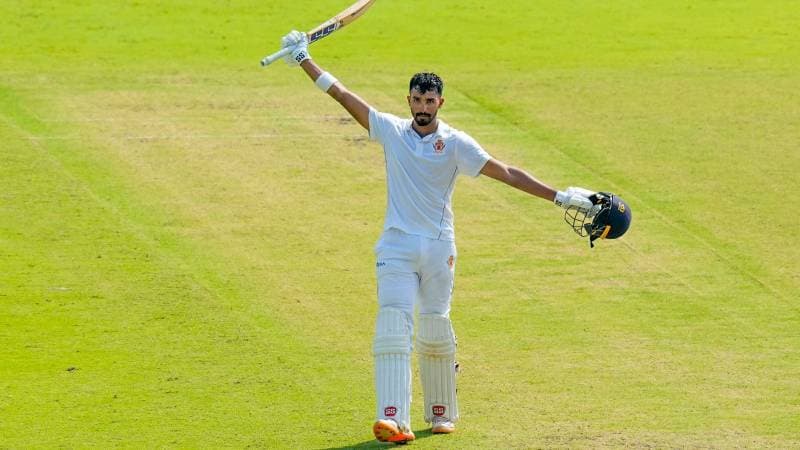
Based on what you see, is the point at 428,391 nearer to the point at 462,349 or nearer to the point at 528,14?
the point at 462,349

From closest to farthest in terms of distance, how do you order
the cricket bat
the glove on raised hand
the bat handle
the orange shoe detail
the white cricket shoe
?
1. the orange shoe detail
2. the white cricket shoe
3. the bat handle
4. the glove on raised hand
5. the cricket bat

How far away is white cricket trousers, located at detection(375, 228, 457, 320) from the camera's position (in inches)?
428

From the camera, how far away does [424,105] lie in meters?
10.9

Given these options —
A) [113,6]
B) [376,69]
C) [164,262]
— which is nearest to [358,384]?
[164,262]

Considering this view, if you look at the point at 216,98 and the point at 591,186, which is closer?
the point at 591,186

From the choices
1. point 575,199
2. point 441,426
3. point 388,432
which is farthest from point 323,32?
point 388,432

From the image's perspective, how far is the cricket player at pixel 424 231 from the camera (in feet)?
35.5

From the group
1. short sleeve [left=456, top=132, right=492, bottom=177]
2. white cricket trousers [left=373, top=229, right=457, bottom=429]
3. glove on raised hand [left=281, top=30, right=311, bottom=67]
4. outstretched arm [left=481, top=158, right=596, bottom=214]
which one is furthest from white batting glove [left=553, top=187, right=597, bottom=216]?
glove on raised hand [left=281, top=30, right=311, bottom=67]

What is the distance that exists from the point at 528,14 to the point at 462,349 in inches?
582

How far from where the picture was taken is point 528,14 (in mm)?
27250

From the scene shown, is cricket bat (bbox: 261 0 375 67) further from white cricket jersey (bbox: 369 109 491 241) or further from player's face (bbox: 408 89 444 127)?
white cricket jersey (bbox: 369 109 491 241)

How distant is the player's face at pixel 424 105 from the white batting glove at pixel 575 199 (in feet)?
3.33

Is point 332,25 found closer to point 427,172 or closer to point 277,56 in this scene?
point 277,56

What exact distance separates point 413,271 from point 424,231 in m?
0.28
